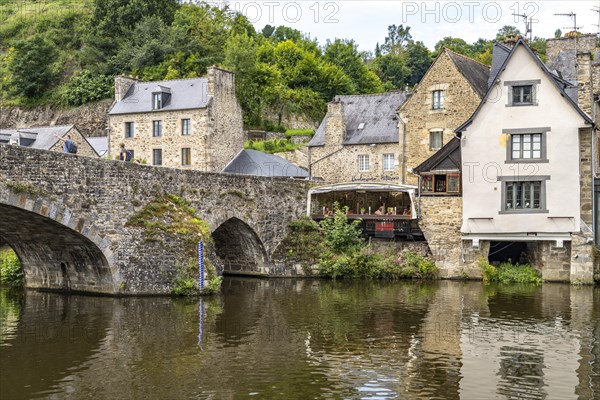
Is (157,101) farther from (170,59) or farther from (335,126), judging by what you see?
(170,59)

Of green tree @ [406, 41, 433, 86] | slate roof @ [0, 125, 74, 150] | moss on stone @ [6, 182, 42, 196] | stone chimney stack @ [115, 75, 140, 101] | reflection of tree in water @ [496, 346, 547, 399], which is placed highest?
green tree @ [406, 41, 433, 86]

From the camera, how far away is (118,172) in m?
22.0

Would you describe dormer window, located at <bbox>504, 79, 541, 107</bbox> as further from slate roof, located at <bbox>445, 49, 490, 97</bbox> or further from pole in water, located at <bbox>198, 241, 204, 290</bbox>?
pole in water, located at <bbox>198, 241, 204, 290</bbox>

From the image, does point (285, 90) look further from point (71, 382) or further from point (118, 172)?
point (71, 382)

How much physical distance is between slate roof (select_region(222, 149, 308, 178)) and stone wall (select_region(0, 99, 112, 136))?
17.1m

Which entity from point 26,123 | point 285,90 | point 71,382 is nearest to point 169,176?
point 71,382

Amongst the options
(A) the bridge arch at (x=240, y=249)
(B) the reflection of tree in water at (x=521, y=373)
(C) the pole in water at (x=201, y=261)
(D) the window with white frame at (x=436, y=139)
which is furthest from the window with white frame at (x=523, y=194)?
(B) the reflection of tree in water at (x=521, y=373)

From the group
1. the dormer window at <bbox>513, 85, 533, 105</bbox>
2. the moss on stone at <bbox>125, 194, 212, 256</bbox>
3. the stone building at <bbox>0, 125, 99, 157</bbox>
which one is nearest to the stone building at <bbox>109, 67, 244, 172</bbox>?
the stone building at <bbox>0, 125, 99, 157</bbox>

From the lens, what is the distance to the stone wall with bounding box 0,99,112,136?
2073 inches

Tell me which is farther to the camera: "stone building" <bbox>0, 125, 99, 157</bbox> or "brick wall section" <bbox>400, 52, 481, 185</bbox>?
"stone building" <bbox>0, 125, 99, 157</bbox>

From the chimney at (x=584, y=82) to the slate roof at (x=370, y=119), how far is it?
35.9ft

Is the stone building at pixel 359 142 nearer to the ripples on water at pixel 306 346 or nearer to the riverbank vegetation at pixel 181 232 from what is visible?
the ripples on water at pixel 306 346

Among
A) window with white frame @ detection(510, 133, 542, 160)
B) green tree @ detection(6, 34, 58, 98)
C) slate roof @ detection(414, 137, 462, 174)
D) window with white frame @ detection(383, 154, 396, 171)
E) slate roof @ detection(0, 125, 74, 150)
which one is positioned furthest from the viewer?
green tree @ detection(6, 34, 58, 98)

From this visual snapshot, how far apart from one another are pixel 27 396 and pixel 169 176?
12.8m
